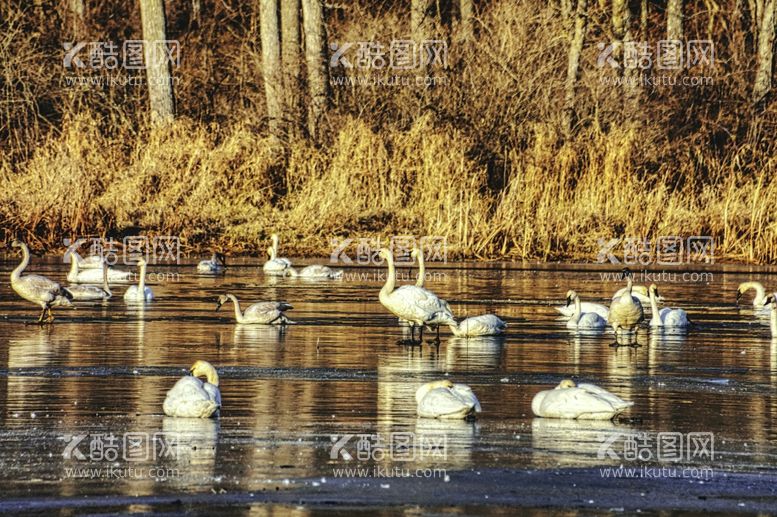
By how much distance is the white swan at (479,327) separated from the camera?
15180 millimetres

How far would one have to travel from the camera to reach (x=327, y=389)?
450 inches

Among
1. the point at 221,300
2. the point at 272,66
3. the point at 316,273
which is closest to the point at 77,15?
the point at 272,66

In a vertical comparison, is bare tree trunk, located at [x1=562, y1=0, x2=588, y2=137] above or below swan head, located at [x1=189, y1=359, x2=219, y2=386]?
above

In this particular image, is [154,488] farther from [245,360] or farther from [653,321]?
[653,321]

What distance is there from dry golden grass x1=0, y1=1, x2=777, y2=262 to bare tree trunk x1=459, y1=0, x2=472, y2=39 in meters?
0.39

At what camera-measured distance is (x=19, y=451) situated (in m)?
8.80

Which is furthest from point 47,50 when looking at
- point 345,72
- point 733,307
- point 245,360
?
point 245,360

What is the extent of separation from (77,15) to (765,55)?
16206mm

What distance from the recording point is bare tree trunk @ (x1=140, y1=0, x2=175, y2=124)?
33375mm

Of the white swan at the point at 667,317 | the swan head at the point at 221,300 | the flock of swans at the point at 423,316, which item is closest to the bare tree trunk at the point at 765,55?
the flock of swans at the point at 423,316

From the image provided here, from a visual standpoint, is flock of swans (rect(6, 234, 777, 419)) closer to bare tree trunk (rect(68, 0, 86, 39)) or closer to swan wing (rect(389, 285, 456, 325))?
swan wing (rect(389, 285, 456, 325))

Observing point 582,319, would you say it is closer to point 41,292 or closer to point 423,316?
point 423,316

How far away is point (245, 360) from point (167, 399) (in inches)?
127

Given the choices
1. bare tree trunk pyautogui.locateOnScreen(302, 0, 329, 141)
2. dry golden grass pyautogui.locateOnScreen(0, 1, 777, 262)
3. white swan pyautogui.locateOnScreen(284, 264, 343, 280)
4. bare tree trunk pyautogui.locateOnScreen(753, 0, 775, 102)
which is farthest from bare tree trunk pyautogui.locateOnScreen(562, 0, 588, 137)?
white swan pyautogui.locateOnScreen(284, 264, 343, 280)
